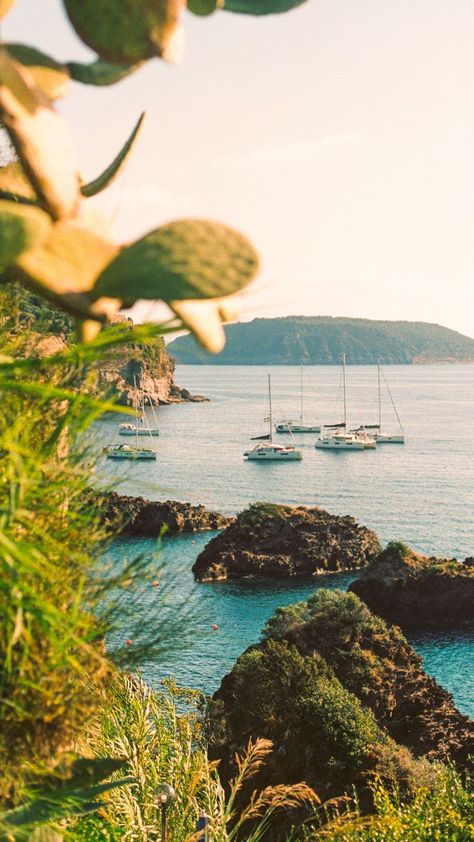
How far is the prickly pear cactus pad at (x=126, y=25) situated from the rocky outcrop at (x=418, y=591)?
97.3 feet

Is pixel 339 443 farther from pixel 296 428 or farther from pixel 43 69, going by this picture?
pixel 43 69

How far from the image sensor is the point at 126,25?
1.60 meters

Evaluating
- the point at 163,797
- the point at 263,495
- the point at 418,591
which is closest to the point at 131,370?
the point at 163,797

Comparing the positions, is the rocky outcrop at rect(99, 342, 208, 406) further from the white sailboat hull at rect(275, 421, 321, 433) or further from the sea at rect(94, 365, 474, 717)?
the white sailboat hull at rect(275, 421, 321, 433)

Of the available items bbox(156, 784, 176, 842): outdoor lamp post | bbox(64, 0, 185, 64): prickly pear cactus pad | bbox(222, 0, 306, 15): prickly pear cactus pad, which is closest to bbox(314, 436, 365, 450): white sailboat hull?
bbox(156, 784, 176, 842): outdoor lamp post

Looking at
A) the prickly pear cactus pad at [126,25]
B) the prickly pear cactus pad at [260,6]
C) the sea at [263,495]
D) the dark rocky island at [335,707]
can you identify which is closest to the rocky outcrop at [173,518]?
the sea at [263,495]

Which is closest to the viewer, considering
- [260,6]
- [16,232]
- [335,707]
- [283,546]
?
[16,232]

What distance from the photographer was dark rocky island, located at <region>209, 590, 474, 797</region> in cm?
1340

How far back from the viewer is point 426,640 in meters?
28.3

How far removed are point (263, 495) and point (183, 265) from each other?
49.6m

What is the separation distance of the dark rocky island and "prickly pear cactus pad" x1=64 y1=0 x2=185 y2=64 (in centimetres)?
1257

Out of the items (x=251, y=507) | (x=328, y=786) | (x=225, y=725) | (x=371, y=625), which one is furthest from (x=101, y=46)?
(x=251, y=507)

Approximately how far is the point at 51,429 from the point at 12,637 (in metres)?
0.61

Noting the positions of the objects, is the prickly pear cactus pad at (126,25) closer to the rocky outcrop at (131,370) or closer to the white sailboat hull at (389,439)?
the rocky outcrop at (131,370)
